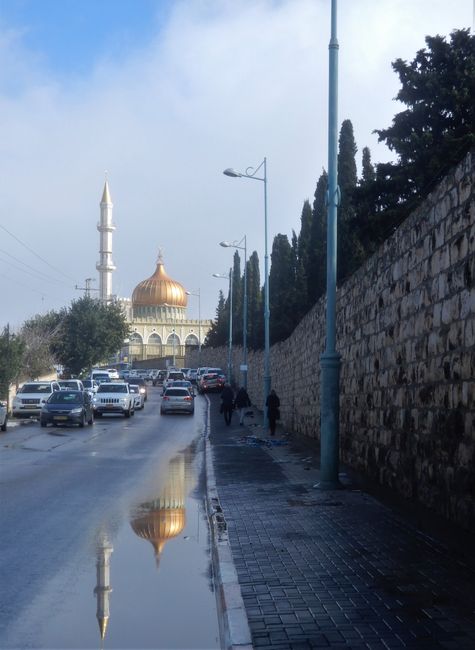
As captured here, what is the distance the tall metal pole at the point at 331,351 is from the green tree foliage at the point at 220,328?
76914mm

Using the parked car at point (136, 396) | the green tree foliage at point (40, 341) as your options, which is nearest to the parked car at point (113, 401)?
the parked car at point (136, 396)

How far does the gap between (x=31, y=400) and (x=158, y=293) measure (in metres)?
94.6

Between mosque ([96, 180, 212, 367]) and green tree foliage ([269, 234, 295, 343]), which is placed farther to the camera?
mosque ([96, 180, 212, 367])

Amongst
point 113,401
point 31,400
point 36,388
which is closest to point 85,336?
point 36,388

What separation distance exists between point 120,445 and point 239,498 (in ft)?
42.8

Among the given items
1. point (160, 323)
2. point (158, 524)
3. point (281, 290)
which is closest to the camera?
point (158, 524)

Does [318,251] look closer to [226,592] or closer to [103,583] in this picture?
[103,583]

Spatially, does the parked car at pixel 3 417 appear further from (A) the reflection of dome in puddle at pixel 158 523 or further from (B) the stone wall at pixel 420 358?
(A) the reflection of dome in puddle at pixel 158 523

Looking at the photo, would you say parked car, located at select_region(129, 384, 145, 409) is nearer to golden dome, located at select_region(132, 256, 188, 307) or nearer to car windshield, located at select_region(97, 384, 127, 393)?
car windshield, located at select_region(97, 384, 127, 393)

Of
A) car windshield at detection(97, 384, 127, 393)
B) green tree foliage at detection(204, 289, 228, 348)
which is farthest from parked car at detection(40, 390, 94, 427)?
green tree foliage at detection(204, 289, 228, 348)

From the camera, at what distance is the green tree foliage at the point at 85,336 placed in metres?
70.0

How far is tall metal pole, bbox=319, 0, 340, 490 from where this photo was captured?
45.2 feet

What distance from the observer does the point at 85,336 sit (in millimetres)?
69938

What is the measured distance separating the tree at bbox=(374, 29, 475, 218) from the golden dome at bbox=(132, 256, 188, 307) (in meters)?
107
